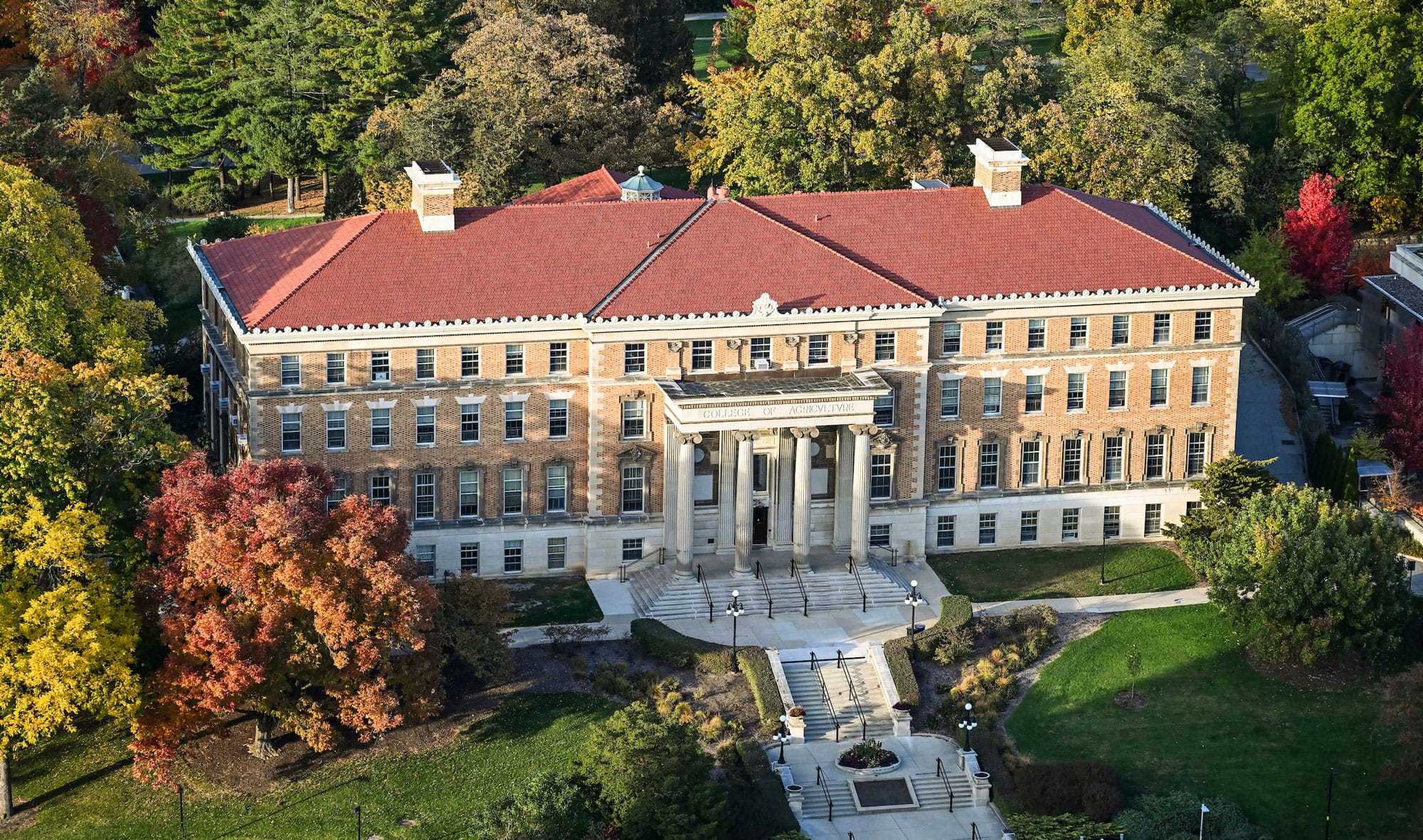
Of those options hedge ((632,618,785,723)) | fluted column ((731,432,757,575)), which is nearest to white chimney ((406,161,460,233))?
fluted column ((731,432,757,575))

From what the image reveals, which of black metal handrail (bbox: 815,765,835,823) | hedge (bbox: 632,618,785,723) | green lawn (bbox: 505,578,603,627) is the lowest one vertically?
black metal handrail (bbox: 815,765,835,823)

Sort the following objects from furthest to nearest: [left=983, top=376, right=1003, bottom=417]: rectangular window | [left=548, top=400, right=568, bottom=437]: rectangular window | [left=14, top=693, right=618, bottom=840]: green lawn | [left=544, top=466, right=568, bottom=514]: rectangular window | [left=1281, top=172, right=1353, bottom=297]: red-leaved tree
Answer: [left=1281, top=172, right=1353, bottom=297]: red-leaved tree < [left=983, top=376, right=1003, bottom=417]: rectangular window < [left=544, top=466, right=568, bottom=514]: rectangular window < [left=548, top=400, right=568, bottom=437]: rectangular window < [left=14, top=693, right=618, bottom=840]: green lawn

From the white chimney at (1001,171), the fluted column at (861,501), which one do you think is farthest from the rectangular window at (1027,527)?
the white chimney at (1001,171)

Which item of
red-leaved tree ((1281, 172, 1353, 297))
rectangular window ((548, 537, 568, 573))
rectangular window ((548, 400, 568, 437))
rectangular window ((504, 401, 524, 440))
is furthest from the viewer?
red-leaved tree ((1281, 172, 1353, 297))

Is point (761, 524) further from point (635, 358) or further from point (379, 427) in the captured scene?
point (379, 427)

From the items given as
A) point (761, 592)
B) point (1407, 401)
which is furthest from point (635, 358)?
point (1407, 401)

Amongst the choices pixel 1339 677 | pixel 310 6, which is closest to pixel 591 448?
pixel 1339 677

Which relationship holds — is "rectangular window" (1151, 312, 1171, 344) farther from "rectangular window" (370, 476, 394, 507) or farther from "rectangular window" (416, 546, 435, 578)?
"rectangular window" (370, 476, 394, 507)
